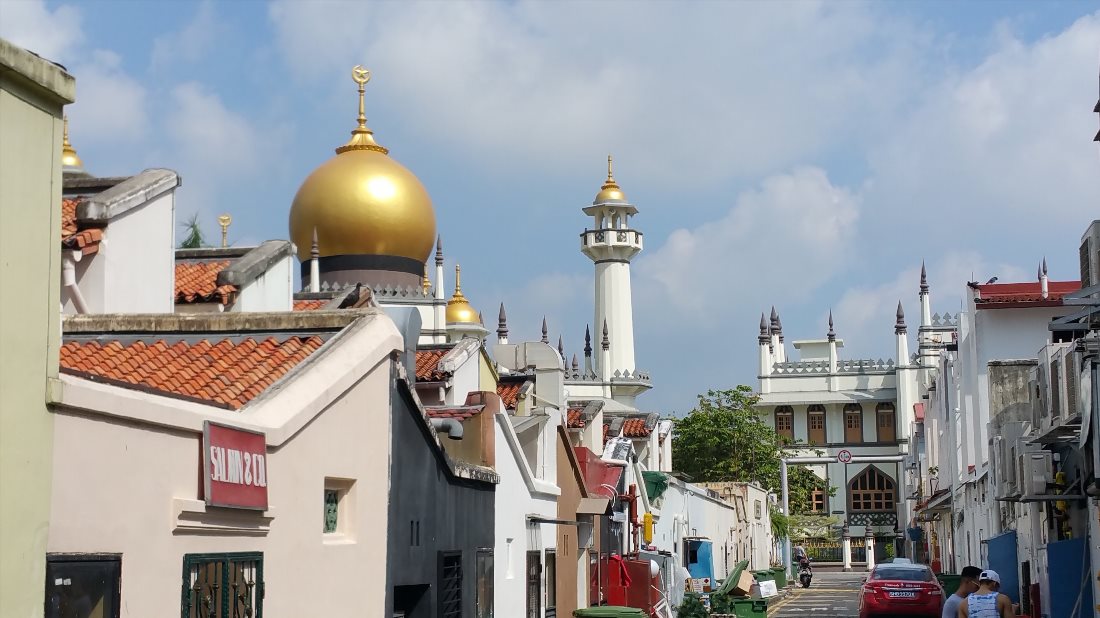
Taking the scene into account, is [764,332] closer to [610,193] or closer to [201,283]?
[610,193]

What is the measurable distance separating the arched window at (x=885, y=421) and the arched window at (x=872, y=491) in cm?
253

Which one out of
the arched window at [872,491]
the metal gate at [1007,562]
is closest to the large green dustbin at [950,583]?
the metal gate at [1007,562]

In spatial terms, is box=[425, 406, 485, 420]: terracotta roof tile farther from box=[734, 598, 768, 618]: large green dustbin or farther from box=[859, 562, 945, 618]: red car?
box=[734, 598, 768, 618]: large green dustbin

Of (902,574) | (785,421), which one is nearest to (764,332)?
(785,421)

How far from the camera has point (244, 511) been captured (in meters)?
11.0

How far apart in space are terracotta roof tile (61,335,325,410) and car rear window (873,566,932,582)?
17.4m

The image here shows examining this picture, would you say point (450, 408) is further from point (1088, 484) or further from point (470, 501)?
point (1088, 484)

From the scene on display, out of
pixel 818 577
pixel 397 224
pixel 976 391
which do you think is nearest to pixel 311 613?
pixel 976 391

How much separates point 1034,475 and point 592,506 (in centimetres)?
757

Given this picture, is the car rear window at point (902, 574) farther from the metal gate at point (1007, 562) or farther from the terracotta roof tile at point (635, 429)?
the terracotta roof tile at point (635, 429)

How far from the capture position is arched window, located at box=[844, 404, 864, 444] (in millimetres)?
103562

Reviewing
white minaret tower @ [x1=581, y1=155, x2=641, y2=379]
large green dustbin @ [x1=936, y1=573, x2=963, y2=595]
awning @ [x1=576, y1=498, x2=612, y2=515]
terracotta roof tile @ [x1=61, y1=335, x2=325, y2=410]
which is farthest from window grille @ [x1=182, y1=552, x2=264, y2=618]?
white minaret tower @ [x1=581, y1=155, x2=641, y2=379]

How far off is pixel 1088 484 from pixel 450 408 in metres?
8.57

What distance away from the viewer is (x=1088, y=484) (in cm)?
1981
